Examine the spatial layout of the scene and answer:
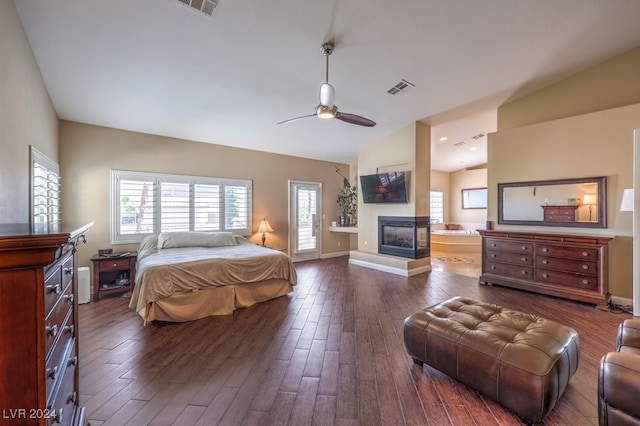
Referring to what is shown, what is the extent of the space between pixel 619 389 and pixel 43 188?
5121mm

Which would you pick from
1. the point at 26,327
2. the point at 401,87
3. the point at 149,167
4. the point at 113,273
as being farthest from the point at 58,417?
the point at 401,87

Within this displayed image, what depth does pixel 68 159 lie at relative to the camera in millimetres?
4148

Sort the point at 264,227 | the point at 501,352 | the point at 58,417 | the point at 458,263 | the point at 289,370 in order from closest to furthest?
the point at 58,417 < the point at 501,352 < the point at 289,370 < the point at 264,227 < the point at 458,263

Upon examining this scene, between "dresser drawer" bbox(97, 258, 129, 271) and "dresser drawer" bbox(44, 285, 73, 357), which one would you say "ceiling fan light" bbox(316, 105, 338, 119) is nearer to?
"dresser drawer" bbox(44, 285, 73, 357)

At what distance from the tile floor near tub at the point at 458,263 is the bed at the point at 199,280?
3835 mm

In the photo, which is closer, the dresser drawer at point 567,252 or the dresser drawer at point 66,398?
the dresser drawer at point 66,398

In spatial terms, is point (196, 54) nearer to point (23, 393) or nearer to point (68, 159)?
point (68, 159)

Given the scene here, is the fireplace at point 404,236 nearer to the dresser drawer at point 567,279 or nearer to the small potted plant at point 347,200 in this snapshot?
the small potted plant at point 347,200

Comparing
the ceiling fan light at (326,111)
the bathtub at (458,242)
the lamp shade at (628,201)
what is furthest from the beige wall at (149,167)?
the lamp shade at (628,201)

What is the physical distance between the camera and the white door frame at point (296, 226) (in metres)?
6.71

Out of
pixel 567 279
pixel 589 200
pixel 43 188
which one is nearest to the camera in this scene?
pixel 43 188

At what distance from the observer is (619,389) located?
49.4 inches

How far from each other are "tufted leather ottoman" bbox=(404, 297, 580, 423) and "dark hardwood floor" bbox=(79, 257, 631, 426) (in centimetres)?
19

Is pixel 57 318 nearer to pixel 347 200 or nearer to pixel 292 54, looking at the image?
pixel 292 54
